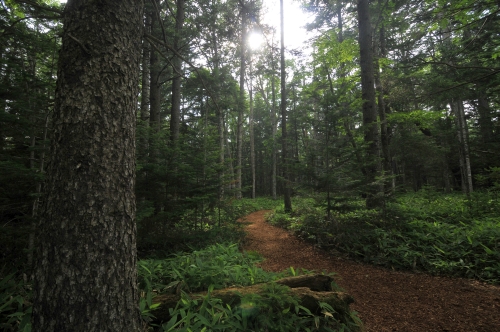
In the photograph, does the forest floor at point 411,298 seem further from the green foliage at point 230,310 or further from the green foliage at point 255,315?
the green foliage at point 255,315

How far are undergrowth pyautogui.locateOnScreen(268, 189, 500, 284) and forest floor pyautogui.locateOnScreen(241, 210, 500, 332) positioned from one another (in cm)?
33

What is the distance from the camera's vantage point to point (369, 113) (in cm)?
748

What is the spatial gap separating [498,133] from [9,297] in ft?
57.5

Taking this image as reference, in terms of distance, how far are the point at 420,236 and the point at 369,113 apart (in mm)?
4093

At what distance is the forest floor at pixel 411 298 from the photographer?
2955 millimetres

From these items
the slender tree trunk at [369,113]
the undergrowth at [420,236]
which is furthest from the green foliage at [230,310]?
the slender tree trunk at [369,113]

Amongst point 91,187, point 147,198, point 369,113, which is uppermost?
point 369,113

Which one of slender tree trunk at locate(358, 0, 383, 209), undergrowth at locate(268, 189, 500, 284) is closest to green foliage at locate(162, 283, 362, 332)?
undergrowth at locate(268, 189, 500, 284)

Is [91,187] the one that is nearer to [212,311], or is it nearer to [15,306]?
[212,311]

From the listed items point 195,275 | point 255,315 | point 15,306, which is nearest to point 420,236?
point 255,315

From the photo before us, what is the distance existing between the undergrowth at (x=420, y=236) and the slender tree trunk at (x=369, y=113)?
573 mm

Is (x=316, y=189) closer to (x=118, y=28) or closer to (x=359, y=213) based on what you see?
(x=359, y=213)

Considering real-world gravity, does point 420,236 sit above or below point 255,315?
above

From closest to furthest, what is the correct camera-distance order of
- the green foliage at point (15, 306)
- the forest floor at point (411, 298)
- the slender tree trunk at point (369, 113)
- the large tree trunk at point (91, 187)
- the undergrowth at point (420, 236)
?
the large tree trunk at point (91, 187), the green foliage at point (15, 306), the forest floor at point (411, 298), the undergrowth at point (420, 236), the slender tree trunk at point (369, 113)
